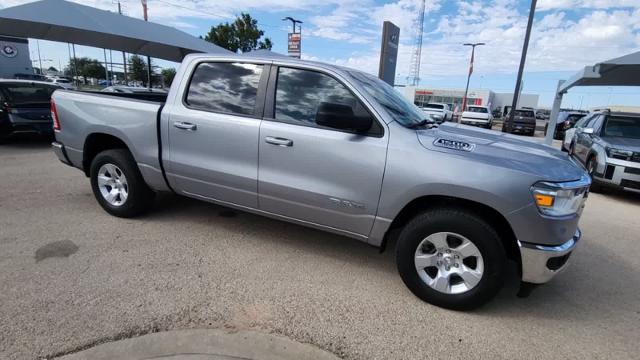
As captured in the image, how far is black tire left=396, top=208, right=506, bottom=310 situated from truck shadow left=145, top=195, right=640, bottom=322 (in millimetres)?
146

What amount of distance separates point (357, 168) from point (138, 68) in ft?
178

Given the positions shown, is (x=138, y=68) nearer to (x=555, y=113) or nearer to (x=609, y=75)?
(x=555, y=113)

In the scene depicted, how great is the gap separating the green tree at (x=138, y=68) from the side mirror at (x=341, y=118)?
53.6 metres

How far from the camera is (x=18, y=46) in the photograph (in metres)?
28.3

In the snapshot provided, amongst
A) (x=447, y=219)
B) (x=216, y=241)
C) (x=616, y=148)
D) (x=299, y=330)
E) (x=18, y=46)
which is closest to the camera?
(x=299, y=330)

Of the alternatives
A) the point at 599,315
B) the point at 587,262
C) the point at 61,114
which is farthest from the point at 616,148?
the point at 61,114

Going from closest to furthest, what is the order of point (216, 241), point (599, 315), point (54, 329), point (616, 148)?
point (54, 329) < point (599, 315) < point (216, 241) < point (616, 148)

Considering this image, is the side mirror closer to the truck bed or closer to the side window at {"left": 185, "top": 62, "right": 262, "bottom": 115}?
the side window at {"left": 185, "top": 62, "right": 262, "bottom": 115}

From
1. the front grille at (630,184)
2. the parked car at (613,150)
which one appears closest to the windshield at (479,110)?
the parked car at (613,150)

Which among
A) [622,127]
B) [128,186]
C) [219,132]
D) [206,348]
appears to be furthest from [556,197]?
[622,127]

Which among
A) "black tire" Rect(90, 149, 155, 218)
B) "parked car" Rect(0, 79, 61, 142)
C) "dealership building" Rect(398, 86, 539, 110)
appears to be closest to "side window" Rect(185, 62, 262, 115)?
"black tire" Rect(90, 149, 155, 218)

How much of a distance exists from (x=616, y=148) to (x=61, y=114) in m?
8.84

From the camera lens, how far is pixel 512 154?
282 cm

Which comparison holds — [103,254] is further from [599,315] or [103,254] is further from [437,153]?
[599,315]
